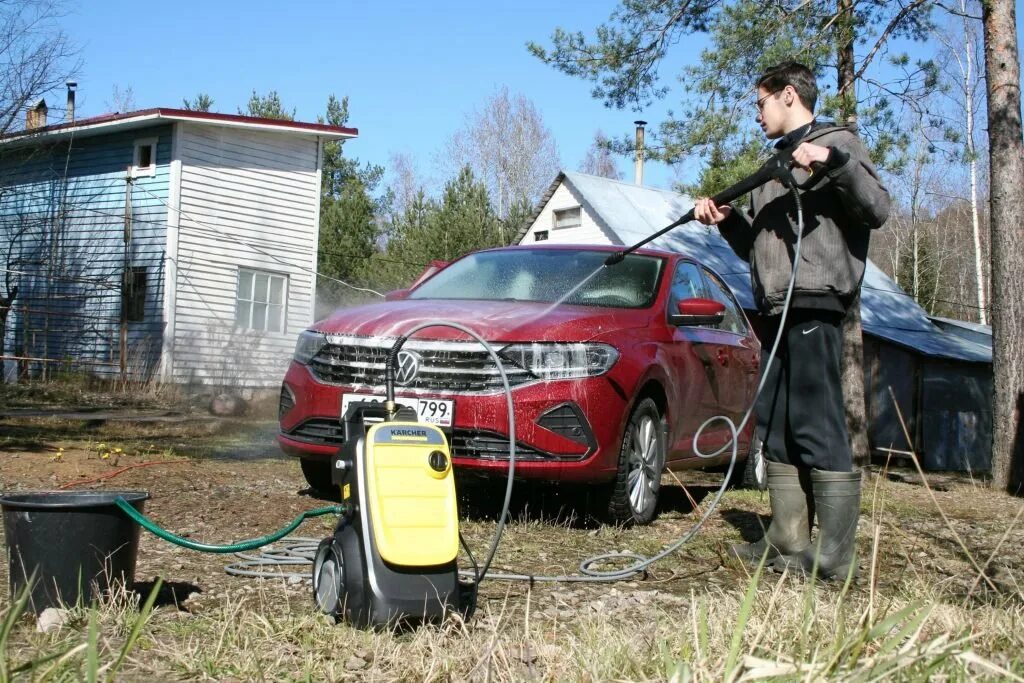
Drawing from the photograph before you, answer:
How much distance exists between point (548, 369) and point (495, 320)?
380 millimetres

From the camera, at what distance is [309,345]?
5.63 m

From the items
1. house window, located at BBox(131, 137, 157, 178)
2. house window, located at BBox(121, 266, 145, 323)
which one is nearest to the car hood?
house window, located at BBox(121, 266, 145, 323)

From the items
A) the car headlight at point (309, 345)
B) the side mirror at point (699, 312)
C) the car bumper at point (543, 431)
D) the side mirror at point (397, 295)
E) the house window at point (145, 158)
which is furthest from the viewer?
the house window at point (145, 158)

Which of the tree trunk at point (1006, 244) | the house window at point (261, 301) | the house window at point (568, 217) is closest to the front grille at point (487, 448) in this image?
the tree trunk at point (1006, 244)

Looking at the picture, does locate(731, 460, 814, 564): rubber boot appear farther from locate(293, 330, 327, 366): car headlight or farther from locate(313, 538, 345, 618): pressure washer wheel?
locate(293, 330, 327, 366): car headlight

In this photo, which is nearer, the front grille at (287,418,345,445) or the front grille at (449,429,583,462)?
the front grille at (449,429,583,462)

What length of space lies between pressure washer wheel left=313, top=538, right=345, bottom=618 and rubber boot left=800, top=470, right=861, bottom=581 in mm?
2115

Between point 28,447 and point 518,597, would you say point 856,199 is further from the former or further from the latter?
point 28,447

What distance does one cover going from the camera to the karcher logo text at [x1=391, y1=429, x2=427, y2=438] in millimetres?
3029

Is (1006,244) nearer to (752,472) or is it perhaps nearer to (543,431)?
(752,472)

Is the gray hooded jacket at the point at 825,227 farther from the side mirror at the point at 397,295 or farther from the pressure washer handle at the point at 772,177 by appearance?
the side mirror at the point at 397,295

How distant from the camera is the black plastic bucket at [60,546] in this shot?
3.00m

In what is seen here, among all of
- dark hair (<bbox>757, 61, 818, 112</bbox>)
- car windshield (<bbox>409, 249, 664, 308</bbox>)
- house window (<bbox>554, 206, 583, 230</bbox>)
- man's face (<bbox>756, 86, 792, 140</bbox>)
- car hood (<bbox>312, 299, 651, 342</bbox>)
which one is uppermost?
house window (<bbox>554, 206, 583, 230</bbox>)

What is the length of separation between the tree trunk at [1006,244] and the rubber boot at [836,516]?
6152mm
